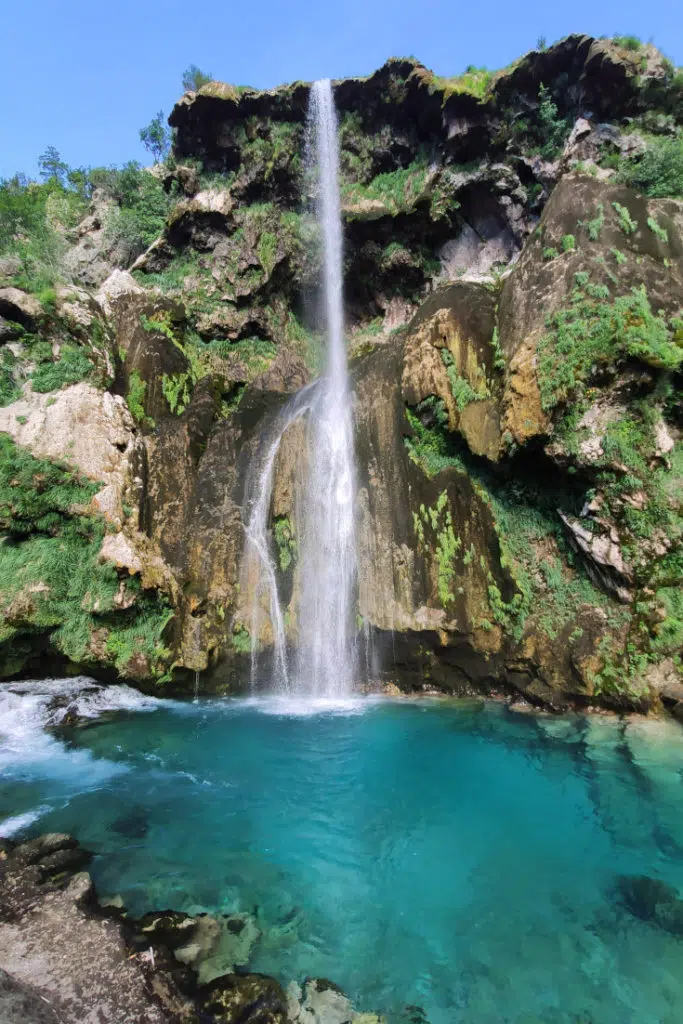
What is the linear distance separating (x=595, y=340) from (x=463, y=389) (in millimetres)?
2558

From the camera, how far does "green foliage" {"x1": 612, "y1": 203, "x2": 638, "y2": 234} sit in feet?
31.2

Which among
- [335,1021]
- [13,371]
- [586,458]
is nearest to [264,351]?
[13,371]

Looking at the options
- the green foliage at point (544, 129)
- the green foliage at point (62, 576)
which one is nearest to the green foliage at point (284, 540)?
the green foliage at point (62, 576)

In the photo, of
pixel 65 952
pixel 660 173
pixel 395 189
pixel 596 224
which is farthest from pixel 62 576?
pixel 395 189

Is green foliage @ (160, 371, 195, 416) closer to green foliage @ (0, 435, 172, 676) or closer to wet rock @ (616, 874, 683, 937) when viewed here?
green foliage @ (0, 435, 172, 676)

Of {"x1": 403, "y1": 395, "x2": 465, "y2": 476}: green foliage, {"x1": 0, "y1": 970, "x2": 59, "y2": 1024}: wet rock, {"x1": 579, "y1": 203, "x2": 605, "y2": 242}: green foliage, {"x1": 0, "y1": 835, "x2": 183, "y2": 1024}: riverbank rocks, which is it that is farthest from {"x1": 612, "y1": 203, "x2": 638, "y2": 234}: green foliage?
{"x1": 0, "y1": 970, "x2": 59, "y2": 1024}: wet rock

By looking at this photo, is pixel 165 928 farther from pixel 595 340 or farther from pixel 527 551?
pixel 595 340

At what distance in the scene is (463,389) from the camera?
34.8ft

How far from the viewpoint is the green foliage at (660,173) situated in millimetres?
11984

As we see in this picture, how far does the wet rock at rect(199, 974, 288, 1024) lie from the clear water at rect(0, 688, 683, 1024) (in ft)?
0.71

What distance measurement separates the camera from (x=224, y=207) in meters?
19.7

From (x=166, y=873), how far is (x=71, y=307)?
41.3 ft

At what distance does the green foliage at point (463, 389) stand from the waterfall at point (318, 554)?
2666 mm

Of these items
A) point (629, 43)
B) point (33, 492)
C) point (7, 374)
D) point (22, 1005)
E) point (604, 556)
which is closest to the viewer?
point (22, 1005)
